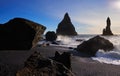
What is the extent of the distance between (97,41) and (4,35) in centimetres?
1240

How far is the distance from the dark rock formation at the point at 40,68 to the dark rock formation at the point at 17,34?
529 inches

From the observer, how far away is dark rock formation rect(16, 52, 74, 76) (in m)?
7.02

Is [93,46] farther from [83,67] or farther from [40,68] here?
[40,68]

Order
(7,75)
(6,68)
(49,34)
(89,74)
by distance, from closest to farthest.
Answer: (7,75) → (6,68) → (89,74) → (49,34)

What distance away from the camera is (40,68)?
745 cm

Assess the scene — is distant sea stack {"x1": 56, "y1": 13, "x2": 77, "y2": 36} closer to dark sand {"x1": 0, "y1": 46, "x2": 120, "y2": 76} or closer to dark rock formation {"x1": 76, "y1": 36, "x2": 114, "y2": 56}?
dark rock formation {"x1": 76, "y1": 36, "x2": 114, "y2": 56}

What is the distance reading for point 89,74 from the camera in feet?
36.8

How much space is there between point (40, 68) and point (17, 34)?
15.0m

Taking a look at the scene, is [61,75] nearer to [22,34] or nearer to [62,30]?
[22,34]

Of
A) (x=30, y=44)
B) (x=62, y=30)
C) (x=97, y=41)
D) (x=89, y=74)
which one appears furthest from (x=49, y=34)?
(x=62, y=30)

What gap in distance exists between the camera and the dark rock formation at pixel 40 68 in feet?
23.0

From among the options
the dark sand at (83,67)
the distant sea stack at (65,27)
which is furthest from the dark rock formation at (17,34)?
the distant sea stack at (65,27)

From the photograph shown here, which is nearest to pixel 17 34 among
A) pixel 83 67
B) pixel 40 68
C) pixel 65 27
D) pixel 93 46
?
pixel 93 46

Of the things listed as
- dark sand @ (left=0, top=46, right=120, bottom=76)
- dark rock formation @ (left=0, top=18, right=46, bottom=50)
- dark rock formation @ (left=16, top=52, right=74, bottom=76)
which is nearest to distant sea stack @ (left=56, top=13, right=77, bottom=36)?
dark rock formation @ (left=0, top=18, right=46, bottom=50)
